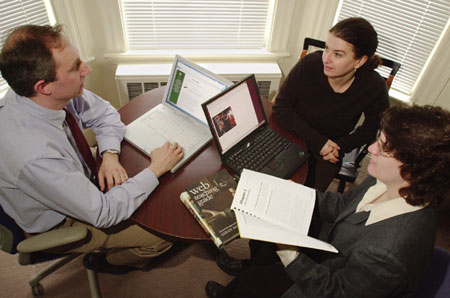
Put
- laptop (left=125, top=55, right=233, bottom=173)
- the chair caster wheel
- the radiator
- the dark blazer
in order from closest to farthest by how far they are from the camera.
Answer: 1. the dark blazer
2. laptop (left=125, top=55, right=233, bottom=173)
3. the chair caster wheel
4. the radiator

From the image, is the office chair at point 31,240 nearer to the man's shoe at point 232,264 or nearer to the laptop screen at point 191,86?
the laptop screen at point 191,86

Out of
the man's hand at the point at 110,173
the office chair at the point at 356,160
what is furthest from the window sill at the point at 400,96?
the man's hand at the point at 110,173

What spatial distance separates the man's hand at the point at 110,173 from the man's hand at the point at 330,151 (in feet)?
3.64

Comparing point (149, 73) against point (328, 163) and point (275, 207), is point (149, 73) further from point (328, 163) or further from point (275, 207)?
point (275, 207)

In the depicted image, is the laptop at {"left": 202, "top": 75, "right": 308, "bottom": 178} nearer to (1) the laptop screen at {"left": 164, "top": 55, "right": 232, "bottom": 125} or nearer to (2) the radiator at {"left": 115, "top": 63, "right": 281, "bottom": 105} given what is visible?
(1) the laptop screen at {"left": 164, "top": 55, "right": 232, "bottom": 125}

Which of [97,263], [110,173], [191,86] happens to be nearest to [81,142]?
[110,173]

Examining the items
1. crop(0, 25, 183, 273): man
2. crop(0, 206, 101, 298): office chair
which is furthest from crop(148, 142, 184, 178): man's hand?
crop(0, 206, 101, 298): office chair

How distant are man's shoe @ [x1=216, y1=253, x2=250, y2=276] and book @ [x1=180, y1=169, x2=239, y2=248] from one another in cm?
79

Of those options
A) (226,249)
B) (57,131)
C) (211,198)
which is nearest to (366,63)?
(211,198)

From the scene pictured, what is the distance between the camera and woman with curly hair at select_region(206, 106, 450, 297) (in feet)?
2.93

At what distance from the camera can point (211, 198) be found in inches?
46.3

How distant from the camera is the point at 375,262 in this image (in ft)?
2.92

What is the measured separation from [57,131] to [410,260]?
1.37m

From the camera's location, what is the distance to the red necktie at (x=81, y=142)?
1.32m
